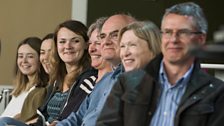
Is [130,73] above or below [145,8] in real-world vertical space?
below

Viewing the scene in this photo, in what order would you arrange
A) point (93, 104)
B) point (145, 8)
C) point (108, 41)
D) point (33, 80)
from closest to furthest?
point (93, 104) < point (108, 41) < point (33, 80) < point (145, 8)

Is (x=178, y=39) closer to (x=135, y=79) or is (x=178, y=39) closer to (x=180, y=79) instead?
(x=180, y=79)

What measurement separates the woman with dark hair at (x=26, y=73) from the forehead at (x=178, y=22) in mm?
2397

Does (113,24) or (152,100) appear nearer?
(152,100)

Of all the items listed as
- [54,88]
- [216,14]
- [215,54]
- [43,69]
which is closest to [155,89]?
[215,54]

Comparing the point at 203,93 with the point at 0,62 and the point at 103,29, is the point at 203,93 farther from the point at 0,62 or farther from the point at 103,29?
the point at 0,62

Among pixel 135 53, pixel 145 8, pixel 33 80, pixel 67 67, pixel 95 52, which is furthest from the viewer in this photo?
pixel 145 8

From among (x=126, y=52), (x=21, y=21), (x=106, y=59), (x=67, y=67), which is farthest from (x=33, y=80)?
(x=126, y=52)

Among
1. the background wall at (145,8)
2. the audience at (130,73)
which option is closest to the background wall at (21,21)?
the background wall at (145,8)

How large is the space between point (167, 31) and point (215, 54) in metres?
1.34

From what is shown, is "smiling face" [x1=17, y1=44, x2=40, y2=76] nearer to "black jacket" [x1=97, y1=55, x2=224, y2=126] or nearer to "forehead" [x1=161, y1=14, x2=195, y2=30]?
"black jacket" [x1=97, y1=55, x2=224, y2=126]

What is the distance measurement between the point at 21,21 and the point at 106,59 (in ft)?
9.08

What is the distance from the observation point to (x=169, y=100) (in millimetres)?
2416

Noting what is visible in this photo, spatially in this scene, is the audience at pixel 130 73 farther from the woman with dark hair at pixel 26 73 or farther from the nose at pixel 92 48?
the woman with dark hair at pixel 26 73
